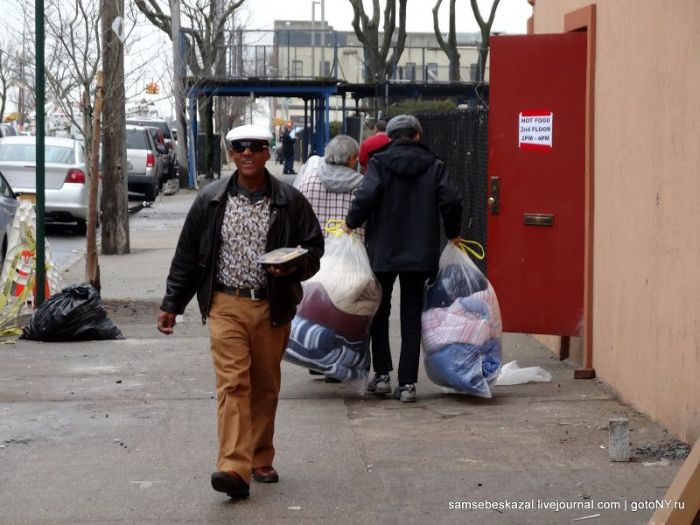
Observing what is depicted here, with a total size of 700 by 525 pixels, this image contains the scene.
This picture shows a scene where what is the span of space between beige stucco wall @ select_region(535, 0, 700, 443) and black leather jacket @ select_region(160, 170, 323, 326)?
78.7 inches

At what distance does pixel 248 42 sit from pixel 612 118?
33150mm

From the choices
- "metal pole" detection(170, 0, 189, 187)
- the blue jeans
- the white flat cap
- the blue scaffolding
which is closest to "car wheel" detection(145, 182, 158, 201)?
"metal pole" detection(170, 0, 189, 187)

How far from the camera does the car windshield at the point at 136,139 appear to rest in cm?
3183

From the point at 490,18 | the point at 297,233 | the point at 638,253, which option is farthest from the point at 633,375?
the point at 490,18

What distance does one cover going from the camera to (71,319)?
10.8 metres

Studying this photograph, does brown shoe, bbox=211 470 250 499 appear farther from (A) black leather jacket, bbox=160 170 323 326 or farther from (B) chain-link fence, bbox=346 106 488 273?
(B) chain-link fence, bbox=346 106 488 273

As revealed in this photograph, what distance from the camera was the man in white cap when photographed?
19.4 feet

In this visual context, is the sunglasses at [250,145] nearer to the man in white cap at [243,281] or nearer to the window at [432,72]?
the man in white cap at [243,281]

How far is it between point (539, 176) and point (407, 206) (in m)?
1.46

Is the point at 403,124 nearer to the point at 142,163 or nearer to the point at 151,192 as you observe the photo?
the point at 142,163

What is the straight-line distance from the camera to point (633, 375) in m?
7.84

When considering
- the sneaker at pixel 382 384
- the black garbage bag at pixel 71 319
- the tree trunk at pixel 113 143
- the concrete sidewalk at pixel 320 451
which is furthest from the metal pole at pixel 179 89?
the sneaker at pixel 382 384

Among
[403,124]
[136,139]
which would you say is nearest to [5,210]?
[403,124]

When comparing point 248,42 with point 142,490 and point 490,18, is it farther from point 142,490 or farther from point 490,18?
point 142,490
